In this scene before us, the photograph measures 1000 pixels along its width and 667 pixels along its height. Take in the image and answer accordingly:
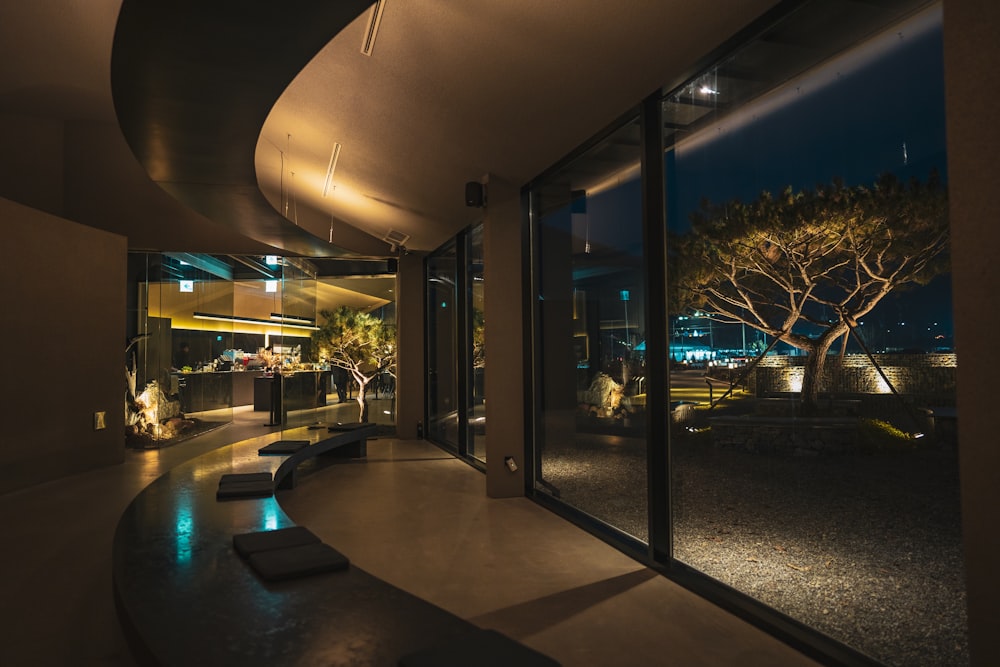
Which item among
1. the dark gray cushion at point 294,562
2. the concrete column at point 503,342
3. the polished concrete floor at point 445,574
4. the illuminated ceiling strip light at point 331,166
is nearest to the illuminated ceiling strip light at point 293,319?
the illuminated ceiling strip light at point 331,166

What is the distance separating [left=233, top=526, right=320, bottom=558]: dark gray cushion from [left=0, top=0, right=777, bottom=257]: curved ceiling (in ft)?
6.64

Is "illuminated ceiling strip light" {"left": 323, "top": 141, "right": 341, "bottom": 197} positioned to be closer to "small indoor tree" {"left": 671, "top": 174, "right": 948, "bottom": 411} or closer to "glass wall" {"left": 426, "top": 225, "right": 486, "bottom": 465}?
"glass wall" {"left": 426, "top": 225, "right": 486, "bottom": 465}

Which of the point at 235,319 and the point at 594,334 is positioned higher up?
the point at 235,319

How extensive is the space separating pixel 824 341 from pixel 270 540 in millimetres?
2385

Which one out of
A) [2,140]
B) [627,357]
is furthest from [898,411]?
[2,140]

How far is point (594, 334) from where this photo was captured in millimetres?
4555

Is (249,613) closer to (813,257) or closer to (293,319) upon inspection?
(813,257)

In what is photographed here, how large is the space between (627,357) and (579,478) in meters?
1.37

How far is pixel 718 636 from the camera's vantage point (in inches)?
106

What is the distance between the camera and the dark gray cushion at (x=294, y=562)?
2219 millimetres

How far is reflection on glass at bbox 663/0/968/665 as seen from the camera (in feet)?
7.28

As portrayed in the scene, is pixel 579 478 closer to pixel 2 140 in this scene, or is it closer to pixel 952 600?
pixel 952 600

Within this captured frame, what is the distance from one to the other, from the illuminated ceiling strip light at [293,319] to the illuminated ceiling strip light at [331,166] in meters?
2.37

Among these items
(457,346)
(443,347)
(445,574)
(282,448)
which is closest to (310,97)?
(282,448)
